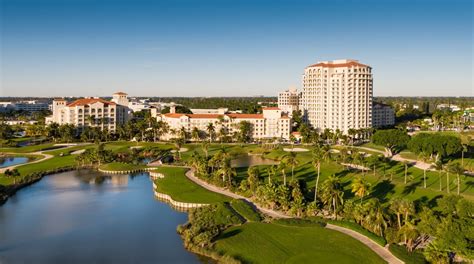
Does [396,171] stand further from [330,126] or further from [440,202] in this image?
[330,126]

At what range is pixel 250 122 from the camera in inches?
6102

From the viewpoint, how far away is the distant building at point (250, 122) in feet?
507

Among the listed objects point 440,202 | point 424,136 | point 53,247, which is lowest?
point 53,247

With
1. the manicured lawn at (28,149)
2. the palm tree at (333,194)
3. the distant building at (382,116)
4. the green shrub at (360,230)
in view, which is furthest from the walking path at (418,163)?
the manicured lawn at (28,149)

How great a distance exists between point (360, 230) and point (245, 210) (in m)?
15.8

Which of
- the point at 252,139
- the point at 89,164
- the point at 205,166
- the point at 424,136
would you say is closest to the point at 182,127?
the point at 252,139

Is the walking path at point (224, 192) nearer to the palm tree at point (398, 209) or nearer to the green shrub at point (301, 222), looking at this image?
the green shrub at point (301, 222)

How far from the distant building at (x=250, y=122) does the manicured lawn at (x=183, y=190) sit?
6404 cm

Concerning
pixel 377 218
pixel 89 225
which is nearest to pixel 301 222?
pixel 377 218

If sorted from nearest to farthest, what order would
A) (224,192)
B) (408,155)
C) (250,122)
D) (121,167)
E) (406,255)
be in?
(406,255), (224,192), (121,167), (408,155), (250,122)

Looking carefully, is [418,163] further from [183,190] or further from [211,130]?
[211,130]

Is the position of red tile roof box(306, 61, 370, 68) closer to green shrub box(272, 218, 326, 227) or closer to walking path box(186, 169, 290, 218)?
walking path box(186, 169, 290, 218)

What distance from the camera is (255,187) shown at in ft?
233

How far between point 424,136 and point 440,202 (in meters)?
47.6
